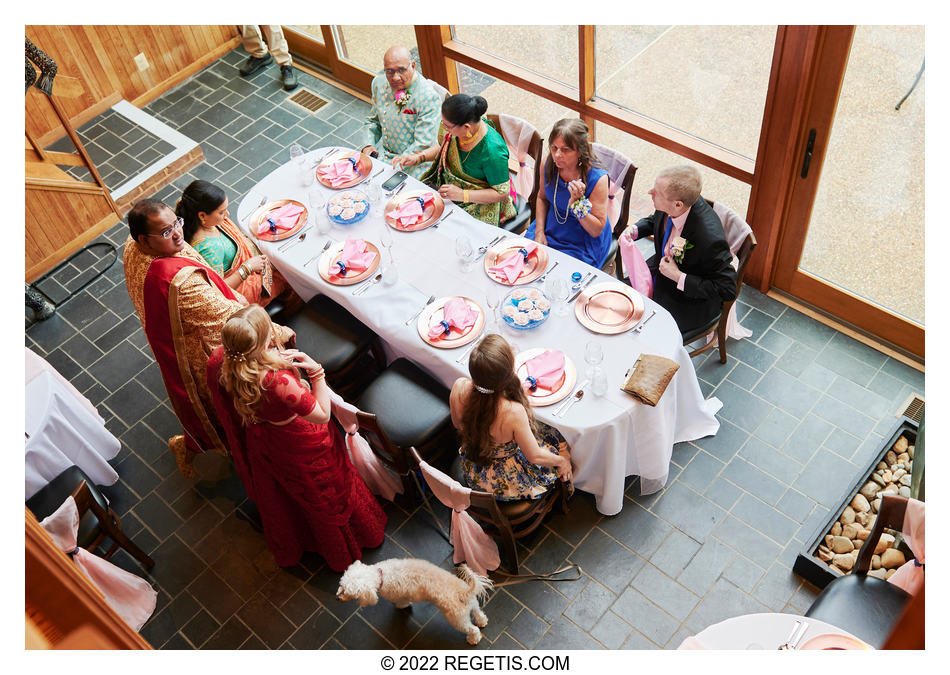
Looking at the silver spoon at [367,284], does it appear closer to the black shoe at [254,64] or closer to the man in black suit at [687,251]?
the man in black suit at [687,251]

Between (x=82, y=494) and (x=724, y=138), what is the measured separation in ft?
13.0

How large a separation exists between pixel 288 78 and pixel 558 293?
4.32 meters

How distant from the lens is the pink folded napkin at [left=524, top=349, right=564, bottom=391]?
356cm

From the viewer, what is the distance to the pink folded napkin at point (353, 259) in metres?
4.25

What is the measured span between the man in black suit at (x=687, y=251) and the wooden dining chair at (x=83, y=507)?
3.04 meters

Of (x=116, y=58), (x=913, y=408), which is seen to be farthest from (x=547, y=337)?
(x=116, y=58)

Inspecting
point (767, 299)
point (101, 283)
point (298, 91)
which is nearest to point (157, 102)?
point (298, 91)

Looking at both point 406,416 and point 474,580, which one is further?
point 406,416

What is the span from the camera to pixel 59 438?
13.3 ft

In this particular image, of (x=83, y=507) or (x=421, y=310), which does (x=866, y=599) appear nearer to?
(x=421, y=310)

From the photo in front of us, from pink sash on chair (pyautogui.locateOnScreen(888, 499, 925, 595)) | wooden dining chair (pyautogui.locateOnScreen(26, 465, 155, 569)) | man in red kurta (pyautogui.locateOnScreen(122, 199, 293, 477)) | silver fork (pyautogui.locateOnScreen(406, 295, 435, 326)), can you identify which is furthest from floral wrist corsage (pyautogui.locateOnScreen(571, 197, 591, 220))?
wooden dining chair (pyautogui.locateOnScreen(26, 465, 155, 569))

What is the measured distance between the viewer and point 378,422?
3.61 metres

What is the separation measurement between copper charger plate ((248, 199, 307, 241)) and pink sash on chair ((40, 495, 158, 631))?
1.78 m

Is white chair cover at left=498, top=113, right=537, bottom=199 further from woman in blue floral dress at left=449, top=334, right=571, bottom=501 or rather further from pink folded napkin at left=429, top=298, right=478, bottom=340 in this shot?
woman in blue floral dress at left=449, top=334, right=571, bottom=501
